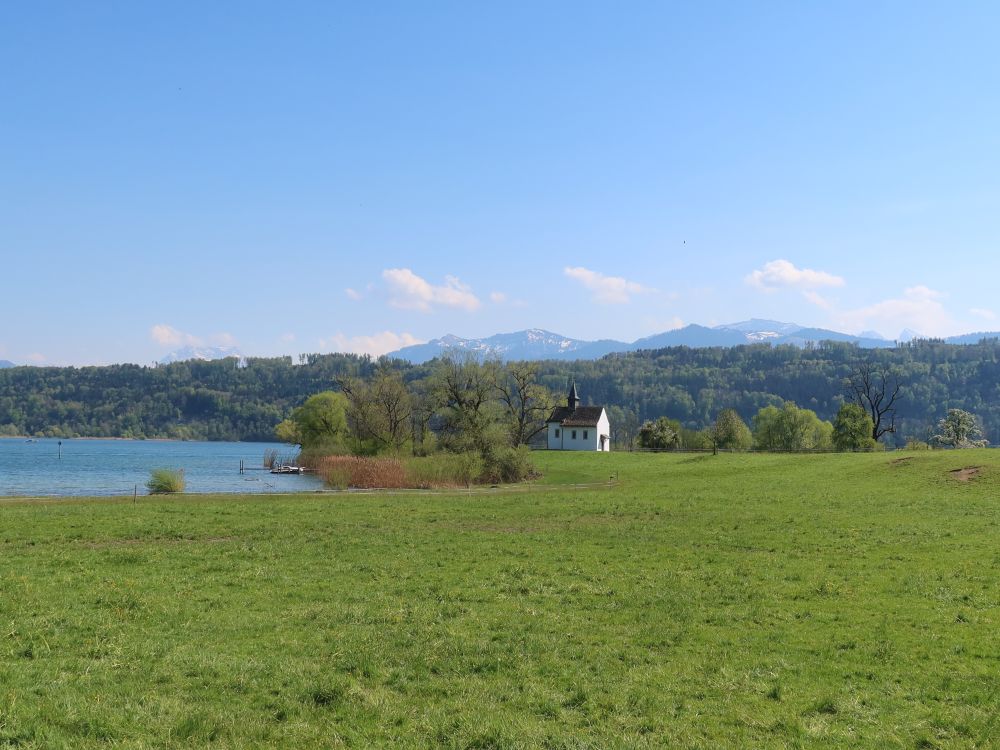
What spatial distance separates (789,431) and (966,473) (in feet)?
223

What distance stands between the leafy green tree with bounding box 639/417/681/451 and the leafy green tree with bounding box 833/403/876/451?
21979mm

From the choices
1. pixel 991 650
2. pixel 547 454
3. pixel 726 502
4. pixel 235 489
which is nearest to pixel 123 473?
pixel 235 489

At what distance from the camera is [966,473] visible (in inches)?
1719

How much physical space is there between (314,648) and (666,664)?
5.64 meters

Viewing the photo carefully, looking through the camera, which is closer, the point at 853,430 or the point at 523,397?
the point at 853,430

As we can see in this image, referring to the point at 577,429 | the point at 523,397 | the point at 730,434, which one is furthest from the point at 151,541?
the point at 730,434

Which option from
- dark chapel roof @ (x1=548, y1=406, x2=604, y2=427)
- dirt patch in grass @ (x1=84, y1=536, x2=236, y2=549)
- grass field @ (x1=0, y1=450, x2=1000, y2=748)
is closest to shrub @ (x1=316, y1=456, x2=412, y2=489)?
grass field @ (x1=0, y1=450, x2=1000, y2=748)

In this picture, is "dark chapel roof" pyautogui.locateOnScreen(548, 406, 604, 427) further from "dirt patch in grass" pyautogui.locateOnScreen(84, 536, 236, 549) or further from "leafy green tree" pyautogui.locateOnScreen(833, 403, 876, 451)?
"dirt patch in grass" pyautogui.locateOnScreen(84, 536, 236, 549)

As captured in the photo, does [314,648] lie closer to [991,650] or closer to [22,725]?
[22,725]

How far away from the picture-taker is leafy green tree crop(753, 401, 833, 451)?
10925 cm

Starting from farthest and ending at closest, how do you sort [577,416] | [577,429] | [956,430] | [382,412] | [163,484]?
1. [577,416]
2. [577,429]
3. [956,430]
4. [382,412]
5. [163,484]

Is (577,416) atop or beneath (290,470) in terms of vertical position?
atop

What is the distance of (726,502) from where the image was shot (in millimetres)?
37188

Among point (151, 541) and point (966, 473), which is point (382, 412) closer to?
point (966, 473)
